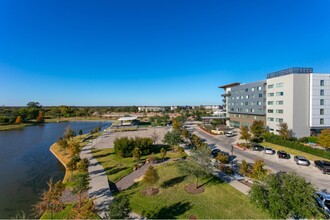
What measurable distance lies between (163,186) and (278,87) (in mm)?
35955

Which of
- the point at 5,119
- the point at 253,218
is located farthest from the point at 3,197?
the point at 5,119

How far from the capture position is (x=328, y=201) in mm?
14039

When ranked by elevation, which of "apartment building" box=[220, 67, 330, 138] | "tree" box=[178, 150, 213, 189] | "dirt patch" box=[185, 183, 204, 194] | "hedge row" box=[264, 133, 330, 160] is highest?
"apartment building" box=[220, 67, 330, 138]

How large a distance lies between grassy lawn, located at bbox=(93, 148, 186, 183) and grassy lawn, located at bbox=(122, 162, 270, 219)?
4020mm

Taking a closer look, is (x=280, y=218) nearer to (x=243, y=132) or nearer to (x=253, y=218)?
(x=253, y=218)

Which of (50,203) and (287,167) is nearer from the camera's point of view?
(50,203)

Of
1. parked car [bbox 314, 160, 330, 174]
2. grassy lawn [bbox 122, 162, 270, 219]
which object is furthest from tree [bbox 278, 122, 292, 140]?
grassy lawn [bbox 122, 162, 270, 219]

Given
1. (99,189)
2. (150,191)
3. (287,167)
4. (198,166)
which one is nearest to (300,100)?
(287,167)

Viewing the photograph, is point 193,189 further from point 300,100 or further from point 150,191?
point 300,100

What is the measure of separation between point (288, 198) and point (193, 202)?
7.12 m

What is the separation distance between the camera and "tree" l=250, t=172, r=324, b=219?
1021 centimetres

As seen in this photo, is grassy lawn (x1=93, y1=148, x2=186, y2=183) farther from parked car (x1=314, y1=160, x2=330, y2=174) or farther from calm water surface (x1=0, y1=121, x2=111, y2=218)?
parked car (x1=314, y1=160, x2=330, y2=174)

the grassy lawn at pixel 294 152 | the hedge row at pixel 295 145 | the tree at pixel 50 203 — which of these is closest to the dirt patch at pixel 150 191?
the tree at pixel 50 203

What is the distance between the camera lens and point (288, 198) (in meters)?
10.5
